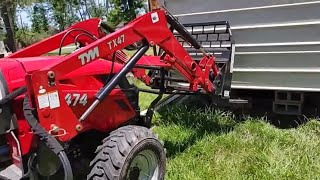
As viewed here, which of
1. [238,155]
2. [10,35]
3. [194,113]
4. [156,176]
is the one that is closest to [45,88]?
[156,176]

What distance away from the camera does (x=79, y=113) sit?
2984 millimetres

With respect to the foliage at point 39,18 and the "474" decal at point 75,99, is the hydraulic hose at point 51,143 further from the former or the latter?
the foliage at point 39,18

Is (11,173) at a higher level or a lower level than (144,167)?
higher

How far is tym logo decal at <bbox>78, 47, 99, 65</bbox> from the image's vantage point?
9.37 ft

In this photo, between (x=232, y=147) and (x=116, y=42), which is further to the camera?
(x=232, y=147)

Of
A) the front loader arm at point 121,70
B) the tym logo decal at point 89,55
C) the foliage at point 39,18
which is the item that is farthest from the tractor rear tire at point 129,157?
the foliage at point 39,18

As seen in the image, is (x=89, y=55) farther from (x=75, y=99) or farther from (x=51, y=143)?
(x=51, y=143)

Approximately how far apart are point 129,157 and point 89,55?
759 mm

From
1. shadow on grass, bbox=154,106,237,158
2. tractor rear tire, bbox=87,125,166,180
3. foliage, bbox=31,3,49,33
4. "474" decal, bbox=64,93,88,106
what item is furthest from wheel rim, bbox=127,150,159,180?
foliage, bbox=31,3,49,33

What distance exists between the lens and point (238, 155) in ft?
13.4

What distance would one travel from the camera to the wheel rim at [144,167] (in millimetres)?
3148

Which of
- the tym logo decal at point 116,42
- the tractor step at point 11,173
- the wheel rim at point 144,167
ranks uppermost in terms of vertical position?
the tym logo decal at point 116,42

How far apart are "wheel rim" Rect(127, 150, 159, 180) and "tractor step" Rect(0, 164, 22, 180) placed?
0.77m

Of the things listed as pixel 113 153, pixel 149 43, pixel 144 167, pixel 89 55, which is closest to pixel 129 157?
pixel 113 153
